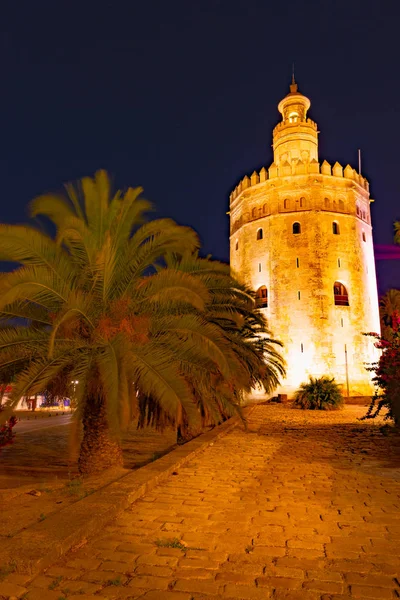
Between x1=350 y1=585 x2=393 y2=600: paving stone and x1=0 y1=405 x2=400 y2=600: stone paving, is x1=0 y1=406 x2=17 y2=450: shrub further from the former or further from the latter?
x1=350 y1=585 x2=393 y2=600: paving stone

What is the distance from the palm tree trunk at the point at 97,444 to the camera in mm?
6781

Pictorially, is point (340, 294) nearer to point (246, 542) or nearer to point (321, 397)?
point (321, 397)

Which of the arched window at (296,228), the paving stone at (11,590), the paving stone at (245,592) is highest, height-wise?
the arched window at (296,228)

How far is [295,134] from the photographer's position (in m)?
34.8

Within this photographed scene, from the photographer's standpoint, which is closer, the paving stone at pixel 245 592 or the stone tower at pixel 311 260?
the paving stone at pixel 245 592

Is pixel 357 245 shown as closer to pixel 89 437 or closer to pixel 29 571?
pixel 89 437

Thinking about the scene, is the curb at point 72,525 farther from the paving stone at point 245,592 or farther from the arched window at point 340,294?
the arched window at point 340,294

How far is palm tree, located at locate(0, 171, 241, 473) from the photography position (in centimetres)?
592

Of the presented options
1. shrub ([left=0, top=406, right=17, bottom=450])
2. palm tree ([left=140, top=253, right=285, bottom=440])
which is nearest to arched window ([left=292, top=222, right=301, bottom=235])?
palm tree ([left=140, top=253, right=285, bottom=440])

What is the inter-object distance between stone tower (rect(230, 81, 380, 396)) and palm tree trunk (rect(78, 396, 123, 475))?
2315 cm

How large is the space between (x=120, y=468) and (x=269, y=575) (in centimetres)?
403

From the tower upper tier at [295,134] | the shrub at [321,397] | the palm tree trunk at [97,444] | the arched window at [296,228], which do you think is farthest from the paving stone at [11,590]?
the tower upper tier at [295,134]

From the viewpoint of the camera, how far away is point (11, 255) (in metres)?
6.37

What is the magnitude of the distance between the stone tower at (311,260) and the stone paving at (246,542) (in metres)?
22.8
